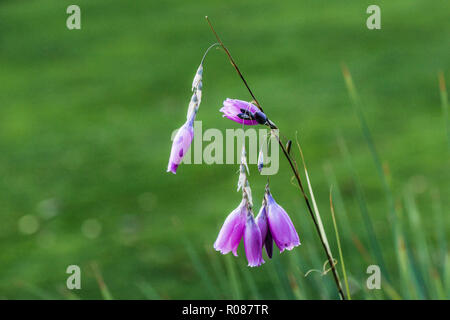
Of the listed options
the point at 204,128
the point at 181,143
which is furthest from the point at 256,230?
the point at 204,128

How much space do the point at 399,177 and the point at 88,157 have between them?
250 cm

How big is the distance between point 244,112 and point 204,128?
14.3ft

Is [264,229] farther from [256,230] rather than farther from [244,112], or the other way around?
[244,112]

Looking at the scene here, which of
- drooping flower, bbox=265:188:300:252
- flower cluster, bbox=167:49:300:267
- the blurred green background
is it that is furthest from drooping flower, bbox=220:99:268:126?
the blurred green background

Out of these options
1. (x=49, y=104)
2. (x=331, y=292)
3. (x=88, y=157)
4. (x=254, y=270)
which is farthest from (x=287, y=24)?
(x=331, y=292)

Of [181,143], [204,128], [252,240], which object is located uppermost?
[204,128]

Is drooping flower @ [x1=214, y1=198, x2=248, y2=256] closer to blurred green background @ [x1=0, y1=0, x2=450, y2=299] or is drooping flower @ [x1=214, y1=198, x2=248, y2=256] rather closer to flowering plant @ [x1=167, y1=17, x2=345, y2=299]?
flowering plant @ [x1=167, y1=17, x2=345, y2=299]

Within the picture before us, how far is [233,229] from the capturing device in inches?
44.5

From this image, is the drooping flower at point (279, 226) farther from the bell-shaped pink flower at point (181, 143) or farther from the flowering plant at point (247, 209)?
the bell-shaped pink flower at point (181, 143)

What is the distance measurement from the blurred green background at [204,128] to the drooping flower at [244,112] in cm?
87
